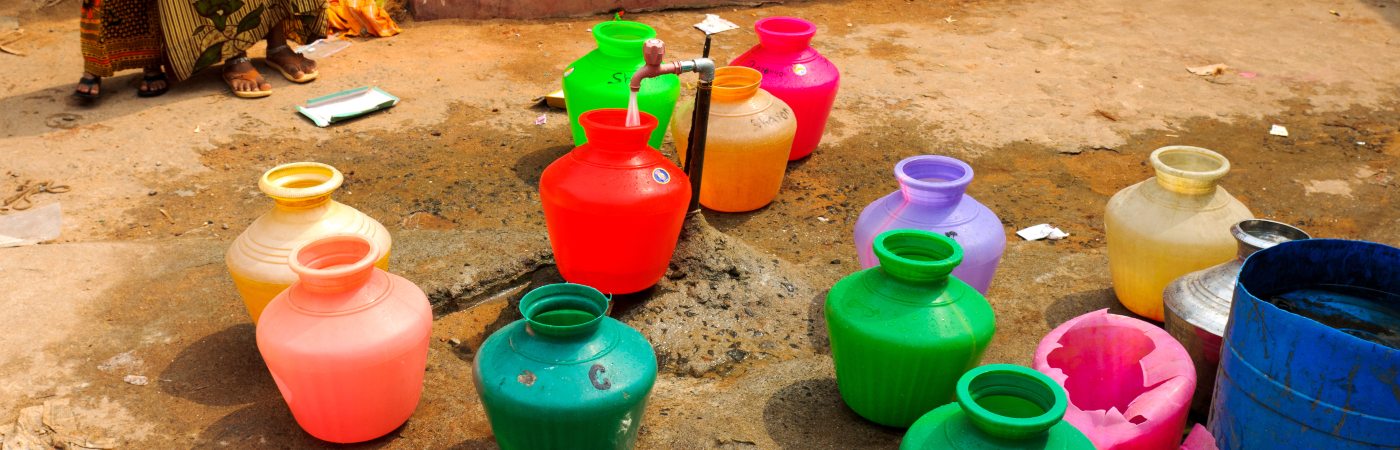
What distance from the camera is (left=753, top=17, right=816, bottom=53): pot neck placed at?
213 inches

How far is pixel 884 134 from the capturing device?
617cm

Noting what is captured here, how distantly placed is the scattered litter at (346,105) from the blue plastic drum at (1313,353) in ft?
15.6

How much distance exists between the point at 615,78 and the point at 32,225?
269cm

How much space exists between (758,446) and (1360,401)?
164 cm

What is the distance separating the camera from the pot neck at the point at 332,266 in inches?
118

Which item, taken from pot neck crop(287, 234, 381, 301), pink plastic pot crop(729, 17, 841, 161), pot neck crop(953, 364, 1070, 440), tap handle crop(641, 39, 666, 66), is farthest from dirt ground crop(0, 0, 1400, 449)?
tap handle crop(641, 39, 666, 66)

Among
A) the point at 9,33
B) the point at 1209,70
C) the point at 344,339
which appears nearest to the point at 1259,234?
the point at 344,339

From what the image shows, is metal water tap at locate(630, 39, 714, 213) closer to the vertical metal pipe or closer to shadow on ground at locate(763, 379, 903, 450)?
the vertical metal pipe

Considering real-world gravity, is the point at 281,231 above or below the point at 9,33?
above

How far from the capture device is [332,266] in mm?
3232

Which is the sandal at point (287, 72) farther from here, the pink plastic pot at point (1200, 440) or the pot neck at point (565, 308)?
the pink plastic pot at point (1200, 440)

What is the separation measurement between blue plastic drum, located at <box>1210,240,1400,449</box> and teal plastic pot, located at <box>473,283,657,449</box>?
5.29 feet

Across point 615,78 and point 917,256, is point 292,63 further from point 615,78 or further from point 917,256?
point 917,256

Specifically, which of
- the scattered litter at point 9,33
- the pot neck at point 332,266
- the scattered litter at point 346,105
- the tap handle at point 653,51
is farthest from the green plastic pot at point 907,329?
the scattered litter at point 9,33
